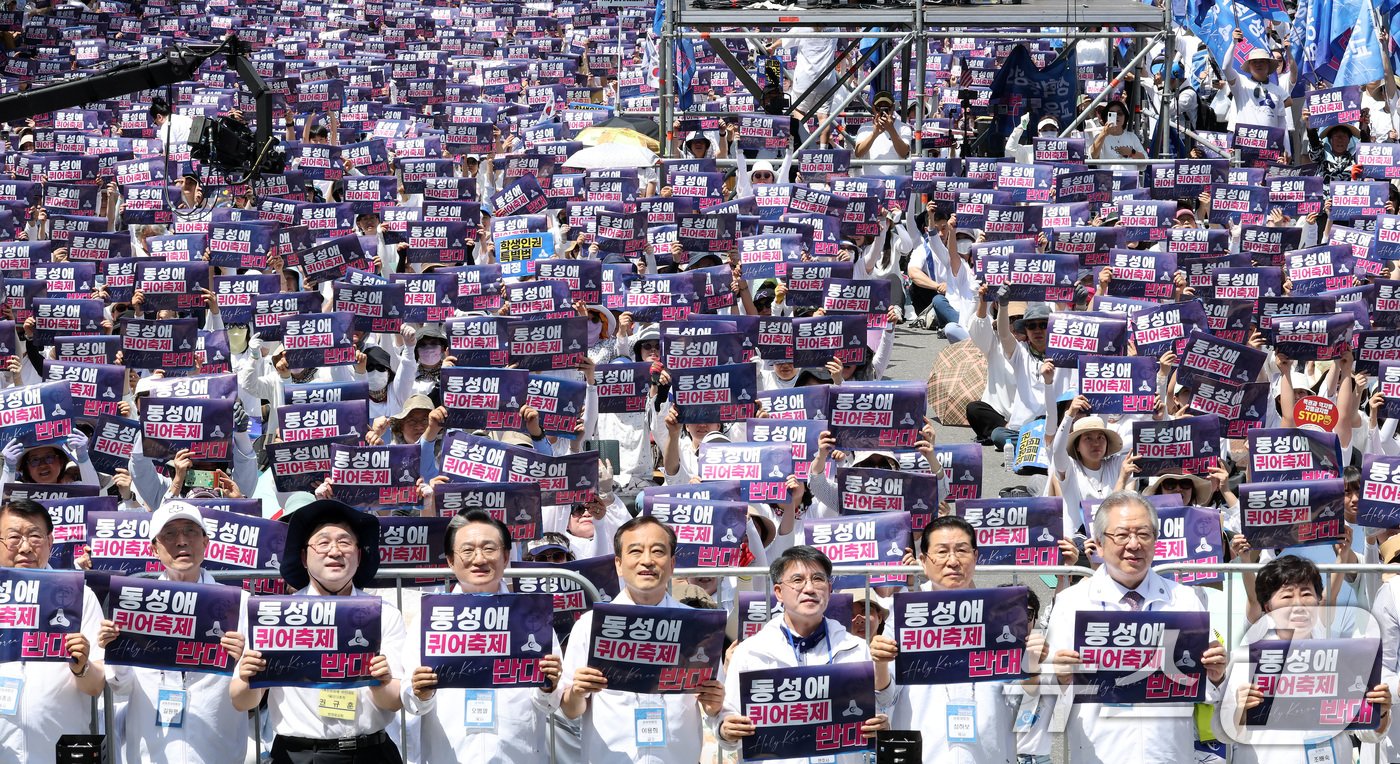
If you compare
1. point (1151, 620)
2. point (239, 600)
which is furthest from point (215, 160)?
point (1151, 620)

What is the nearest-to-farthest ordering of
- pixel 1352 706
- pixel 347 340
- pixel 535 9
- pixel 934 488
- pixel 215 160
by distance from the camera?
1. pixel 1352 706
2. pixel 934 488
3. pixel 347 340
4. pixel 215 160
5. pixel 535 9

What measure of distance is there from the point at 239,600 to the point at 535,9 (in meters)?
40.6

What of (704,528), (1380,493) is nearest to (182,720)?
(704,528)

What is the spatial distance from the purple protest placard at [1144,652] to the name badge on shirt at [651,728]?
1.63 meters

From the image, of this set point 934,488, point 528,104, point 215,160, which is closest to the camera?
point 934,488

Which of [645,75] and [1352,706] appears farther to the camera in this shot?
[645,75]

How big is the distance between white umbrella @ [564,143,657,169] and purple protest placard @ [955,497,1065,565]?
13040mm

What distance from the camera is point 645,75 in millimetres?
32219

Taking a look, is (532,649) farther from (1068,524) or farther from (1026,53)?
(1026,53)

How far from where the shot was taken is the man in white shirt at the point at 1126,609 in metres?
7.82

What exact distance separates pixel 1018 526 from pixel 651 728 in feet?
8.35

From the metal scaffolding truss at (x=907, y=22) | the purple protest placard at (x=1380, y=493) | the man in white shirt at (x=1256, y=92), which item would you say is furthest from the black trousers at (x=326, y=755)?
the man in white shirt at (x=1256, y=92)

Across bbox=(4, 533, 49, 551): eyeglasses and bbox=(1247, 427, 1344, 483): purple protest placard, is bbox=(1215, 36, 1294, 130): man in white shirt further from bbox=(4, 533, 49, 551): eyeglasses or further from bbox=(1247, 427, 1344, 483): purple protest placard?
bbox=(4, 533, 49, 551): eyeglasses

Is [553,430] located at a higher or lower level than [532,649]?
higher
